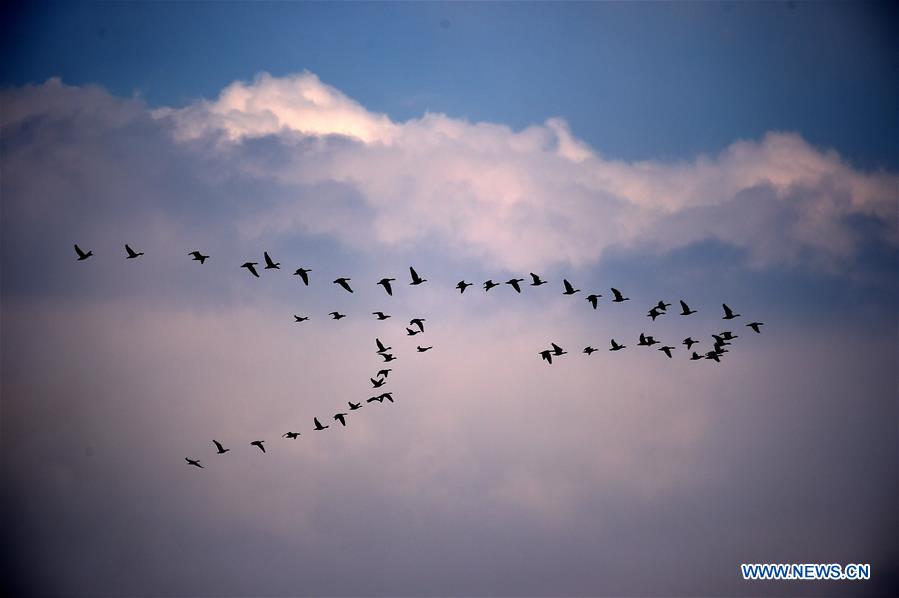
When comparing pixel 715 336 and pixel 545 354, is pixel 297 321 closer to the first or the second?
pixel 545 354

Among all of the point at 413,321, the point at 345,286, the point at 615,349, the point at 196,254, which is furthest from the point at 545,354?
the point at 196,254

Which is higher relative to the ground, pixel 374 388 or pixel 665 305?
pixel 665 305

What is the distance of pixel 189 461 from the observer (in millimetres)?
87812

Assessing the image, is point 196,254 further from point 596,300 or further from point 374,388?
point 596,300

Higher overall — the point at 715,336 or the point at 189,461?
the point at 715,336

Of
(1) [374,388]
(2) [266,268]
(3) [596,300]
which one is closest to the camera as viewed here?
(2) [266,268]

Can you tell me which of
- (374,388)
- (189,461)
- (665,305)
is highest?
(665,305)

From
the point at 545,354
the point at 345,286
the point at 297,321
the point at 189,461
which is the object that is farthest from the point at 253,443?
the point at 545,354

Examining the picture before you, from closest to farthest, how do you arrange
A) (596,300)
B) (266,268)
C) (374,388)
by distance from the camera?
(266,268)
(596,300)
(374,388)

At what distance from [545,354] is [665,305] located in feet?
39.8

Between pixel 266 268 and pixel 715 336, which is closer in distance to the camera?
pixel 266 268

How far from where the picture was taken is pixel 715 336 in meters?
87.2

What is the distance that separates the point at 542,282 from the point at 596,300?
5425 mm

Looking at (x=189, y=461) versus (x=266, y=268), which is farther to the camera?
(x=189, y=461)
